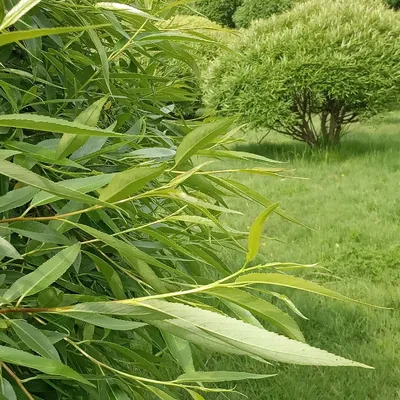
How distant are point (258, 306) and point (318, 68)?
268 inches

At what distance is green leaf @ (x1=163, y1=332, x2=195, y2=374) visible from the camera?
2.85 feet

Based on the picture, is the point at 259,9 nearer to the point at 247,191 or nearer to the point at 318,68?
the point at 318,68

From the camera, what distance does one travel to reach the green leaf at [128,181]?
0.66m

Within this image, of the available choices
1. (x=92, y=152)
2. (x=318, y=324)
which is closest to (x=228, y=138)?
(x=92, y=152)

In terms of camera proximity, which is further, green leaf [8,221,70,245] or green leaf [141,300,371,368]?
green leaf [8,221,70,245]

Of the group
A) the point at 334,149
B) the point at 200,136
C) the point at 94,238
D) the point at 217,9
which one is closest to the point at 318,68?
the point at 334,149

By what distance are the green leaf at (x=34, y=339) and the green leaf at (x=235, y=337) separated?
134 millimetres

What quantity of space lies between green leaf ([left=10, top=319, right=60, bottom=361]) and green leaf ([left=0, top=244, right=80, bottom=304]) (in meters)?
0.03

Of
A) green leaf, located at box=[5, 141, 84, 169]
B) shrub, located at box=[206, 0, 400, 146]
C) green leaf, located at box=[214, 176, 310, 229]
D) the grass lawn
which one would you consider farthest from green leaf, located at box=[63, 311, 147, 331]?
shrub, located at box=[206, 0, 400, 146]

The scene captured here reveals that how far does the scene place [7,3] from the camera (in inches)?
34.4

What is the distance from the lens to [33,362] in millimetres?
587

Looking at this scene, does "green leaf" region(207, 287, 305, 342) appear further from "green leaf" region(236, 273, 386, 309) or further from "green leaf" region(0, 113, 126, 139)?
"green leaf" region(0, 113, 126, 139)

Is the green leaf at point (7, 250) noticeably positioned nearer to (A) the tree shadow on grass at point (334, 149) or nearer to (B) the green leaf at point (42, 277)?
(B) the green leaf at point (42, 277)

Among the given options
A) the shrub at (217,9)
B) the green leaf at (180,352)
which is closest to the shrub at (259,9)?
the shrub at (217,9)
